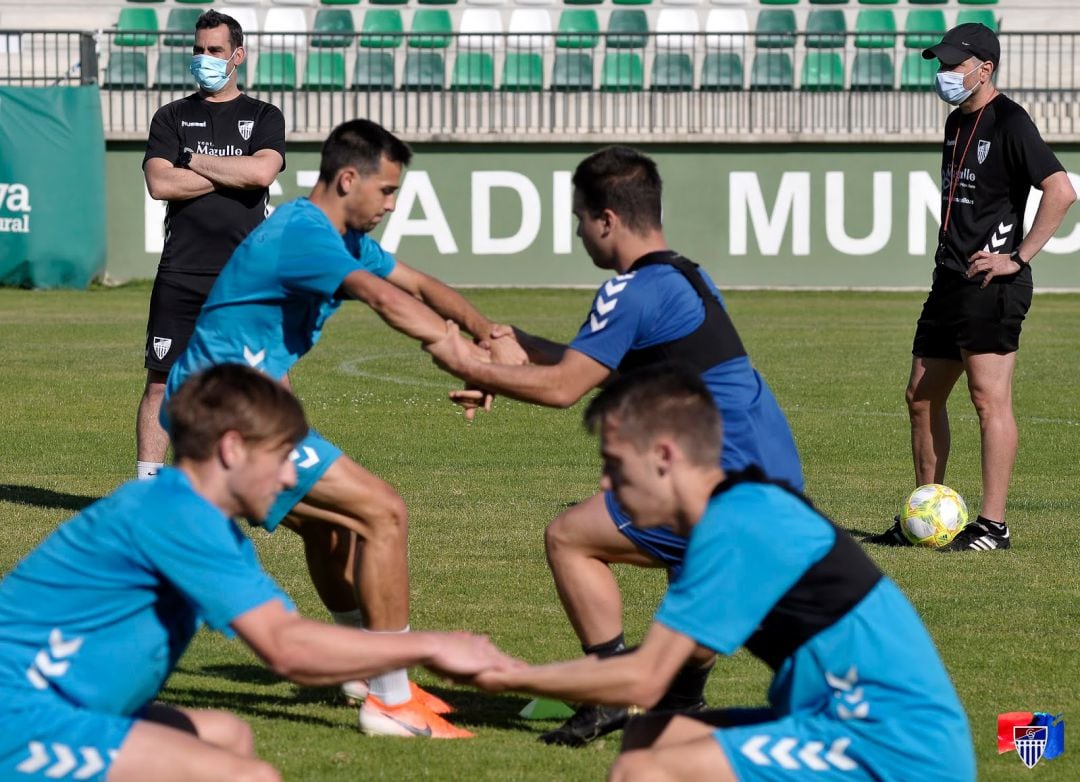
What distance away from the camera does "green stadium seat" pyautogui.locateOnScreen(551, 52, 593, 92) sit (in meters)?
28.6

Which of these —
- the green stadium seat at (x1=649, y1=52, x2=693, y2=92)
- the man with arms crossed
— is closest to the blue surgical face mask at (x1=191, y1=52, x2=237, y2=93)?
the man with arms crossed

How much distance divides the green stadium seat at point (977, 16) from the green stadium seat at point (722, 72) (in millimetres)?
4880

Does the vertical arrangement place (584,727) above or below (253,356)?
below

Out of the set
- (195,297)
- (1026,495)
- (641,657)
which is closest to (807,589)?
(641,657)

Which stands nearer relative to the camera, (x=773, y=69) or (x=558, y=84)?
(x=558, y=84)

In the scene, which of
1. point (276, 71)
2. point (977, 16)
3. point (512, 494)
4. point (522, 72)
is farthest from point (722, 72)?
point (512, 494)

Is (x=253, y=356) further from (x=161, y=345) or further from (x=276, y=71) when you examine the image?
(x=276, y=71)

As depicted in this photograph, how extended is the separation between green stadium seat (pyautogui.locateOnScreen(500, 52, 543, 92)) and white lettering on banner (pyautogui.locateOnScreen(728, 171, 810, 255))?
3.76m

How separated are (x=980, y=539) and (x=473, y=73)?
20.7m

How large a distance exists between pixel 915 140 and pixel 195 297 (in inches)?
751

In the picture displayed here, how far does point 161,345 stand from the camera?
30.8 ft

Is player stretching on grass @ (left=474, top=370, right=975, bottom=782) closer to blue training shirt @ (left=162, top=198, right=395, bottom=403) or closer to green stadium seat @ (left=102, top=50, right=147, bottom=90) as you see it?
blue training shirt @ (left=162, top=198, right=395, bottom=403)

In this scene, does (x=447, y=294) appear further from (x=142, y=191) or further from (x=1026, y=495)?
(x=142, y=191)

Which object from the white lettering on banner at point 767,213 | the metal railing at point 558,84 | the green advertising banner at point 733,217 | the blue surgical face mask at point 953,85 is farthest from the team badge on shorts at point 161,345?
the white lettering on banner at point 767,213
